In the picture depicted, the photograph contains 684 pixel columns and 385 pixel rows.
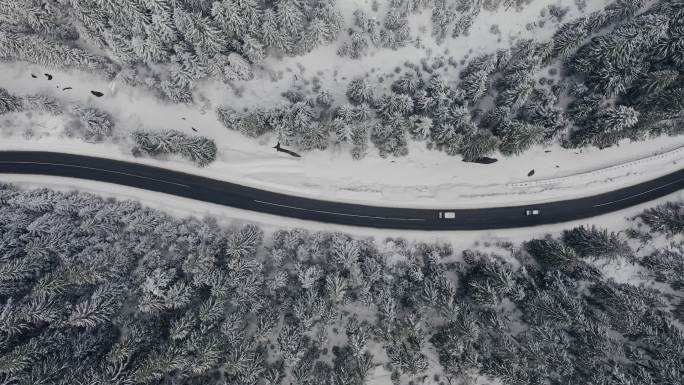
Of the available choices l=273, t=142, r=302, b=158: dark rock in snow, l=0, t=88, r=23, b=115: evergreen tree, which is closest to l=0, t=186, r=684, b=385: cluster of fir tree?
l=273, t=142, r=302, b=158: dark rock in snow

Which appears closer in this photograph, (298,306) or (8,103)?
(298,306)

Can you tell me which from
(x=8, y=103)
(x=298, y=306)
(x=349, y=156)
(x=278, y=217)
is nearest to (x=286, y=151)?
(x=349, y=156)

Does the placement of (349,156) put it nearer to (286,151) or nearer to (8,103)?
(286,151)

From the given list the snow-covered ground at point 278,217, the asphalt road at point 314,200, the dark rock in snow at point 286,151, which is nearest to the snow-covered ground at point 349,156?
the dark rock in snow at point 286,151

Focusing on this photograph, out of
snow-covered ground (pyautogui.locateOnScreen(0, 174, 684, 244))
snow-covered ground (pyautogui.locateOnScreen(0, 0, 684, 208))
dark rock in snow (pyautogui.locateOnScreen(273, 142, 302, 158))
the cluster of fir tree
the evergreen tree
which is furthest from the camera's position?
dark rock in snow (pyautogui.locateOnScreen(273, 142, 302, 158))

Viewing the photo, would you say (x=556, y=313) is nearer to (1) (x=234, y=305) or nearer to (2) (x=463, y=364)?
(2) (x=463, y=364)

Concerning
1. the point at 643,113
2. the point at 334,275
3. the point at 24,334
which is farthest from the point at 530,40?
the point at 24,334

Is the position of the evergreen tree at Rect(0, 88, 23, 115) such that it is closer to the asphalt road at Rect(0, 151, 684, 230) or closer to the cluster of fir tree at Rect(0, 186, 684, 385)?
the asphalt road at Rect(0, 151, 684, 230)
